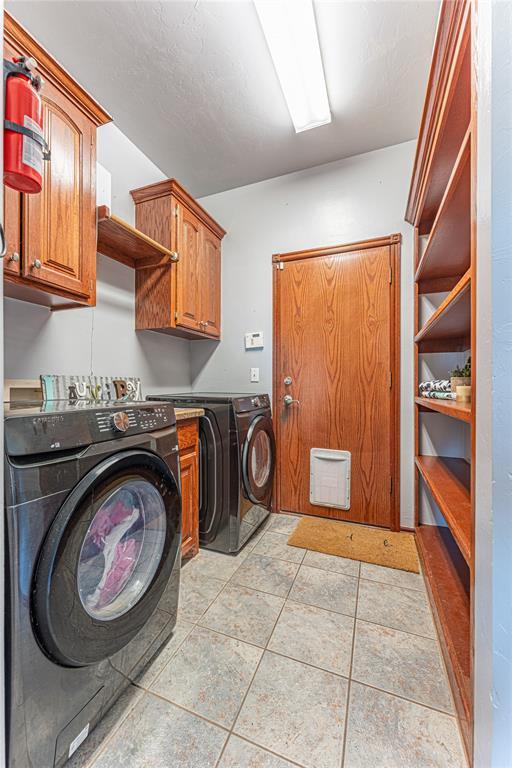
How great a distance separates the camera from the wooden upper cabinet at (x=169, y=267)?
6.86 feet

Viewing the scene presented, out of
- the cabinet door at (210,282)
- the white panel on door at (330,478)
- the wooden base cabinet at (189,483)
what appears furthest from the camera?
the cabinet door at (210,282)

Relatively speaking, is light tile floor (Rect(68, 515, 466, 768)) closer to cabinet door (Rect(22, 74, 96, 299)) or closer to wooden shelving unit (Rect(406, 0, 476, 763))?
wooden shelving unit (Rect(406, 0, 476, 763))

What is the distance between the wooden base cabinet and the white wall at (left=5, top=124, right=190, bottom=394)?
0.69m

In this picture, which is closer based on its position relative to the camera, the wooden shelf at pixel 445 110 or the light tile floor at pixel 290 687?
the light tile floor at pixel 290 687

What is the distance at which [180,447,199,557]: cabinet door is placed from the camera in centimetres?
172

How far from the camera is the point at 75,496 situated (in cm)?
76

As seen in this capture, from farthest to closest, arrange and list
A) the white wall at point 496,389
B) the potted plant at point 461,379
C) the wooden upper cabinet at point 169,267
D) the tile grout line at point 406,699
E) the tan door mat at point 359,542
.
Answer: the wooden upper cabinet at point 169,267 < the tan door mat at point 359,542 < the potted plant at point 461,379 < the tile grout line at point 406,699 < the white wall at point 496,389

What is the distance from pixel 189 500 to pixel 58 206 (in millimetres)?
1554

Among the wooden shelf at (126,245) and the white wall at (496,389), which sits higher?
the wooden shelf at (126,245)

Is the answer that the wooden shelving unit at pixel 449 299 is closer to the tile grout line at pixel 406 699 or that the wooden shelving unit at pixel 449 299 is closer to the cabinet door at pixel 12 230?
the tile grout line at pixel 406 699

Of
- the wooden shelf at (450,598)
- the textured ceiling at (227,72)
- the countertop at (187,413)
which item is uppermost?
the textured ceiling at (227,72)

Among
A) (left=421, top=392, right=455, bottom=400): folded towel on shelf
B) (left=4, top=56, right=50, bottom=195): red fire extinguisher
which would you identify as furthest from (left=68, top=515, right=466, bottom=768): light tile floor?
(left=4, top=56, right=50, bottom=195): red fire extinguisher

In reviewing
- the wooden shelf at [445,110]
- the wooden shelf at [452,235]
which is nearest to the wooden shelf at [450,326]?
the wooden shelf at [452,235]

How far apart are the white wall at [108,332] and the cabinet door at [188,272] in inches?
13.2
